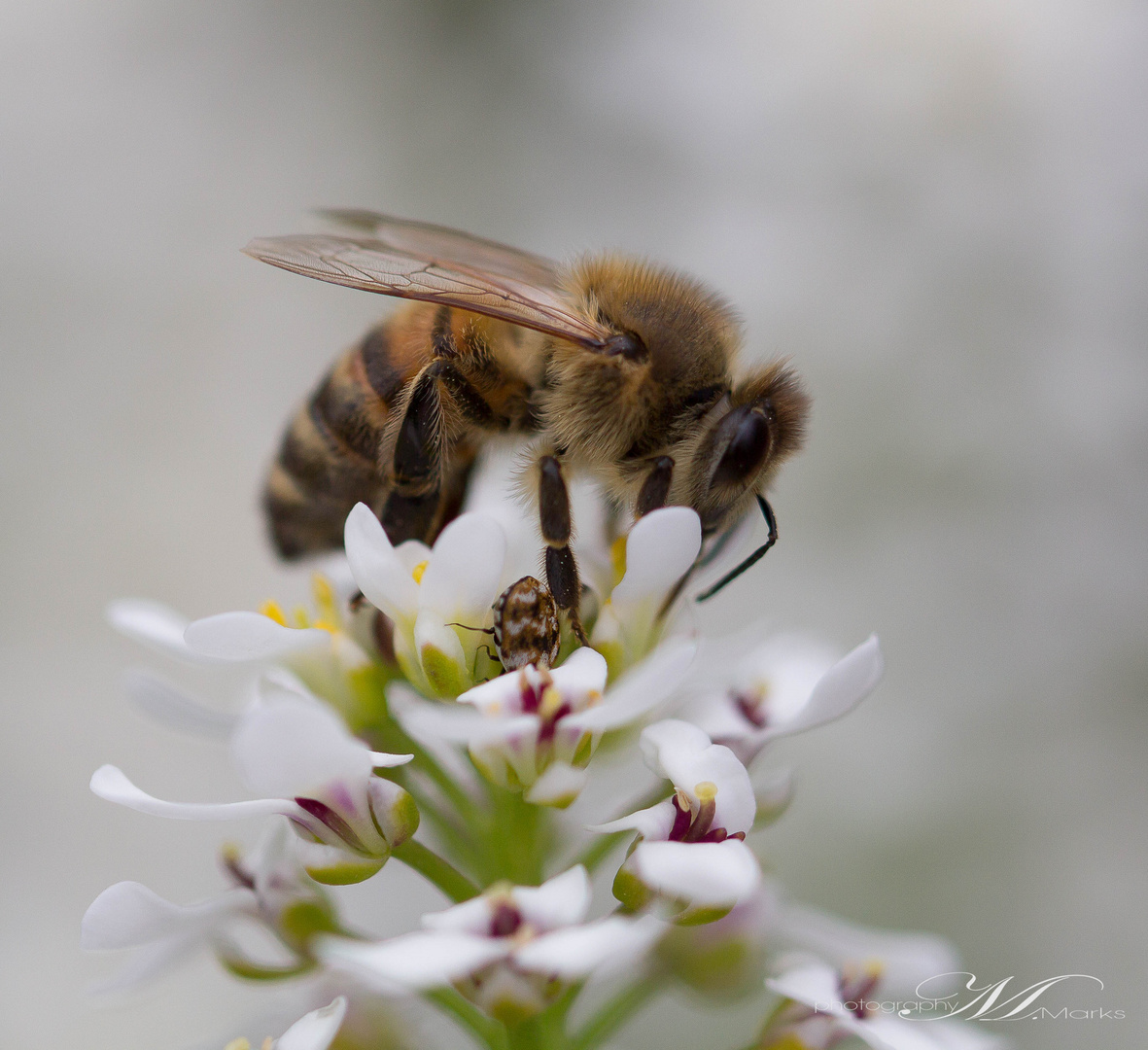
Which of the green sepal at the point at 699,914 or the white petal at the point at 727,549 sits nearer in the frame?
the green sepal at the point at 699,914

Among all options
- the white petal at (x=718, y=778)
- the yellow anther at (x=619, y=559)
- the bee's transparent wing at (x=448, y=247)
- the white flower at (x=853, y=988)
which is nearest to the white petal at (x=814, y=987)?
the white flower at (x=853, y=988)

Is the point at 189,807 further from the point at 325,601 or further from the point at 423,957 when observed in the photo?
the point at 325,601

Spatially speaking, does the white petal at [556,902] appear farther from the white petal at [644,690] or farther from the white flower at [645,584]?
the white flower at [645,584]

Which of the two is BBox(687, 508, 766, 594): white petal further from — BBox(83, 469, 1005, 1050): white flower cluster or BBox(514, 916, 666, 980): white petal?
BBox(514, 916, 666, 980): white petal

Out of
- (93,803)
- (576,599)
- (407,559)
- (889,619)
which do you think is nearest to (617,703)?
(576,599)

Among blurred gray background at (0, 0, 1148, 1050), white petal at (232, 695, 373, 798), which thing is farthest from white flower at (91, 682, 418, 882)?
blurred gray background at (0, 0, 1148, 1050)
